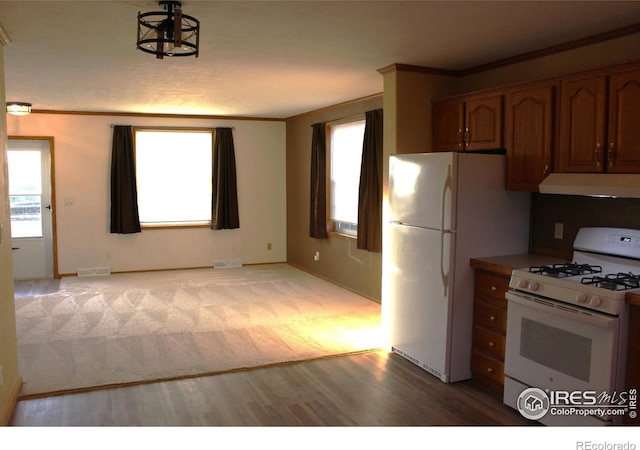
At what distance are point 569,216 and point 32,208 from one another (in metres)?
7.09

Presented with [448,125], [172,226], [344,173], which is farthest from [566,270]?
[172,226]

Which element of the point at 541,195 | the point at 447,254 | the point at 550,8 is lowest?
the point at 447,254

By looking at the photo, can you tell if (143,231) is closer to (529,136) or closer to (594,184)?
(529,136)

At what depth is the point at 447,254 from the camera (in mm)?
3770

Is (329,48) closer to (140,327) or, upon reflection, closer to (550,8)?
(550,8)

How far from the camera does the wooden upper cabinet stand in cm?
395

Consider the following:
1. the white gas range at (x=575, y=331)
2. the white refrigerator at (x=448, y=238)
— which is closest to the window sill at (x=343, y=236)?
the white refrigerator at (x=448, y=238)

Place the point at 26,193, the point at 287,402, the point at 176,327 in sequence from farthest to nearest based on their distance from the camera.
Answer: the point at 26,193
the point at 176,327
the point at 287,402

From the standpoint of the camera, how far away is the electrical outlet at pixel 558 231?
3.85 meters

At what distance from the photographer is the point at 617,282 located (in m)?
2.93

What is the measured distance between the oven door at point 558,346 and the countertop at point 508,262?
220 millimetres

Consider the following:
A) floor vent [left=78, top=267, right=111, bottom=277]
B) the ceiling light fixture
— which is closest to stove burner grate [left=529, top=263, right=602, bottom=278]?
the ceiling light fixture

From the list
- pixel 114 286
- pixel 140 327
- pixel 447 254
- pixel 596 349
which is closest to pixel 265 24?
pixel 447 254

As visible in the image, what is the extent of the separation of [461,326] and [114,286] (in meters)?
5.06
